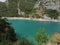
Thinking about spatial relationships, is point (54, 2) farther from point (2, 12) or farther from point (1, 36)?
point (1, 36)

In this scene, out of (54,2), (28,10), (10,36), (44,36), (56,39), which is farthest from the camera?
→ (54,2)

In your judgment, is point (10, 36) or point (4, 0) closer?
point (10, 36)

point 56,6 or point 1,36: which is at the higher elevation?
point 1,36

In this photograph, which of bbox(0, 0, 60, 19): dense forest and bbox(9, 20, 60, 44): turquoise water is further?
bbox(0, 0, 60, 19): dense forest

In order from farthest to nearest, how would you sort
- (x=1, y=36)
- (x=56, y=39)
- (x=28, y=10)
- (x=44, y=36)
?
(x=28, y=10) < (x=44, y=36) < (x=1, y=36) < (x=56, y=39)

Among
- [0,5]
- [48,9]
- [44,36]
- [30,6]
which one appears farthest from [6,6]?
[44,36]

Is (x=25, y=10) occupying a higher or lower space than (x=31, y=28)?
lower

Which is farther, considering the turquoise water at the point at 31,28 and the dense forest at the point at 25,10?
the dense forest at the point at 25,10

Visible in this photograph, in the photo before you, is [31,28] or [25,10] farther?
[25,10]

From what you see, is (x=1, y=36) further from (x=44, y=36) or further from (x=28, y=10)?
(x=28, y=10)
